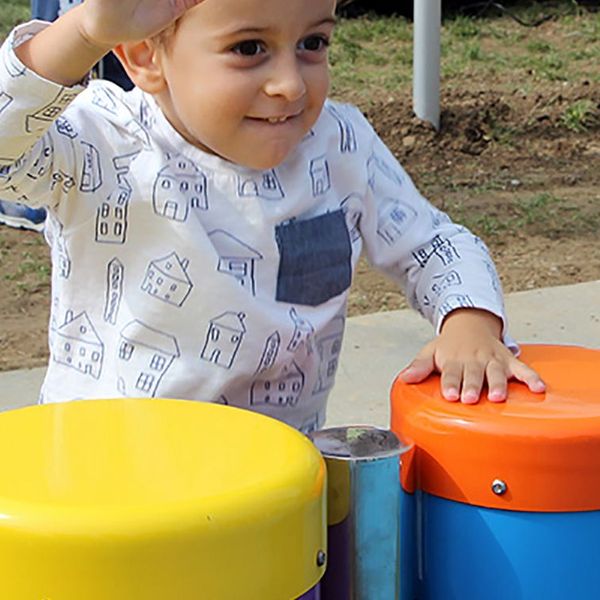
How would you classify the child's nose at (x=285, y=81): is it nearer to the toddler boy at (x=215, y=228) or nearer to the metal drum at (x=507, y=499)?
the toddler boy at (x=215, y=228)

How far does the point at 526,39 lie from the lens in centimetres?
889

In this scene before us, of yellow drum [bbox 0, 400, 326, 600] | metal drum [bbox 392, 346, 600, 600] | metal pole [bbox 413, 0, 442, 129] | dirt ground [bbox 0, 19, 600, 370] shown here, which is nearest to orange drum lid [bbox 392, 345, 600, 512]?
metal drum [bbox 392, 346, 600, 600]

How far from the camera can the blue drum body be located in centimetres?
147

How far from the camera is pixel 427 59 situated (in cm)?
567

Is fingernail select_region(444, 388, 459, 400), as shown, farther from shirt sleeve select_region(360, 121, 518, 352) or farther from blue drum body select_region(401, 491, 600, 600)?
shirt sleeve select_region(360, 121, 518, 352)

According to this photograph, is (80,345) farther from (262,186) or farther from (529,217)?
(529,217)

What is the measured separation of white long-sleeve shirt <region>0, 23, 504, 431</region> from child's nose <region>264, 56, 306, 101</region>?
0.54 feet

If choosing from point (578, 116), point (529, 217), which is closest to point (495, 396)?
point (529, 217)

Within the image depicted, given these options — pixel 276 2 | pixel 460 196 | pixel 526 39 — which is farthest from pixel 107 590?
pixel 526 39

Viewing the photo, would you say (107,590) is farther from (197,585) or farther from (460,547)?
(460,547)

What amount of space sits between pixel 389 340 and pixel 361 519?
198 centimetres

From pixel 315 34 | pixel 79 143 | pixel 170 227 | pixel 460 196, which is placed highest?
pixel 315 34

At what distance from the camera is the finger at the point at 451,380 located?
1.60 meters

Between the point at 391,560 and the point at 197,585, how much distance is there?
0.37 metres
